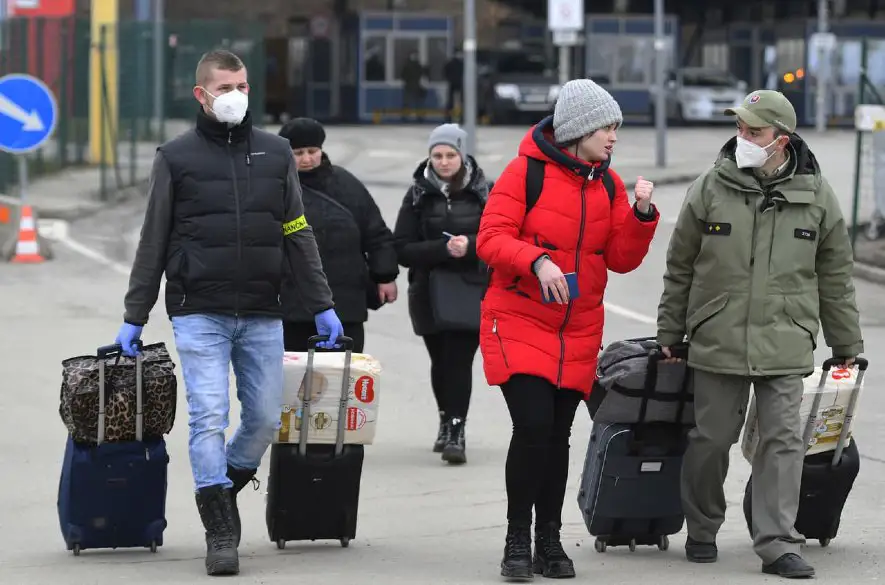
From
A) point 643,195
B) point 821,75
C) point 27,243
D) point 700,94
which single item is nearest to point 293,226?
point 643,195

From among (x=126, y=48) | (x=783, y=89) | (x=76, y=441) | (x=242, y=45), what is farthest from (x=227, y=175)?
(x=783, y=89)

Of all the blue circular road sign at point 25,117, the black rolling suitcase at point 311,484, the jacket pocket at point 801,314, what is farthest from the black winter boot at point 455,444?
the blue circular road sign at point 25,117

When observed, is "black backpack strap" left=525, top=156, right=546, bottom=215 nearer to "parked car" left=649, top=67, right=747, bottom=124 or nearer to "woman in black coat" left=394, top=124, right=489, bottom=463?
"woman in black coat" left=394, top=124, right=489, bottom=463

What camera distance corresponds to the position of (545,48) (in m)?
48.8

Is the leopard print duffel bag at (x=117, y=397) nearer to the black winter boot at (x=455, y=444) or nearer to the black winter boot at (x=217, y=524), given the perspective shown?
the black winter boot at (x=217, y=524)

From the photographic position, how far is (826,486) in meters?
7.21

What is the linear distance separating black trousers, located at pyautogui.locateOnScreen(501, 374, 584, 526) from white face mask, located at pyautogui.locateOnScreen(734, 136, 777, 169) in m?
0.98

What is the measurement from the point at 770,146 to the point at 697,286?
55cm

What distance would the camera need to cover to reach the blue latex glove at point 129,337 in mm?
6799

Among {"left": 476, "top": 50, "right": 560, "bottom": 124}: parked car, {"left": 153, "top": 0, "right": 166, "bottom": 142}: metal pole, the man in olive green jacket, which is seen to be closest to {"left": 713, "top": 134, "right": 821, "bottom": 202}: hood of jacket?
the man in olive green jacket

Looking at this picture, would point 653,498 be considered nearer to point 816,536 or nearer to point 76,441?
point 816,536

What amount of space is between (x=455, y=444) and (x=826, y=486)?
2.69 metres

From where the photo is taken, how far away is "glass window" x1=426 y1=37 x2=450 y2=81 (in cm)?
4672

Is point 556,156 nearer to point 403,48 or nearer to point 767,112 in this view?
point 767,112
